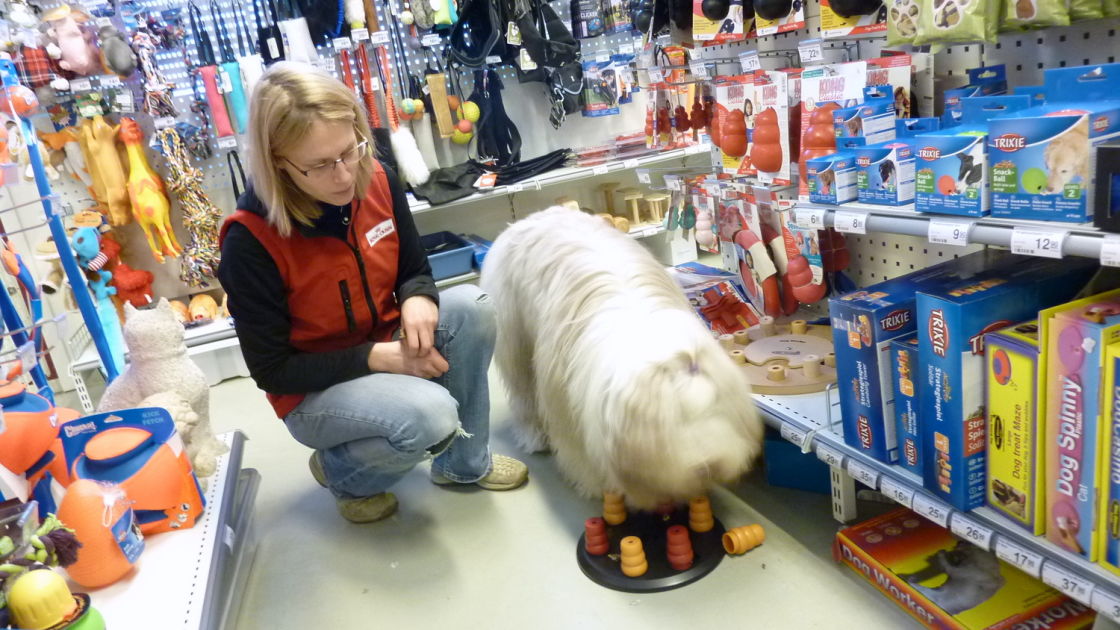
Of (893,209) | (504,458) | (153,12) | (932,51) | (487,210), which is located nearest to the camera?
(893,209)

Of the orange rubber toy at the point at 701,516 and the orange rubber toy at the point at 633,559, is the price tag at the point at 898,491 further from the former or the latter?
the orange rubber toy at the point at 633,559

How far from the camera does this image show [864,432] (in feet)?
5.65

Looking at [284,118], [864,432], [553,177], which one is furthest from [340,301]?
[553,177]

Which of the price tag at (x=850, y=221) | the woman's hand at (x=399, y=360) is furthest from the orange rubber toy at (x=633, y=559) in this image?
the price tag at (x=850, y=221)

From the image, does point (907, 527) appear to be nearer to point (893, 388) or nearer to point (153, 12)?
point (893, 388)

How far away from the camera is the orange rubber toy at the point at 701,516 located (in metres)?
1.99

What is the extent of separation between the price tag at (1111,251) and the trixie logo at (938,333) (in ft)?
1.03

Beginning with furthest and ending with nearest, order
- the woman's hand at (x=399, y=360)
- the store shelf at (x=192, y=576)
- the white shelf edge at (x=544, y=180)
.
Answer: the white shelf edge at (x=544, y=180), the woman's hand at (x=399, y=360), the store shelf at (x=192, y=576)

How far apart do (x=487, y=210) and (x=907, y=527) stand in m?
3.57

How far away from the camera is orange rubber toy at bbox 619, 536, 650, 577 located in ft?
6.12

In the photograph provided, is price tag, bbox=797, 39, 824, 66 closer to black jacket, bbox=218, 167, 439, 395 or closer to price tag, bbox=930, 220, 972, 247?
price tag, bbox=930, 220, 972, 247

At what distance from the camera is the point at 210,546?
1821 millimetres

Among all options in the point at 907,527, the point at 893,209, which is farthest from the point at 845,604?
the point at 893,209

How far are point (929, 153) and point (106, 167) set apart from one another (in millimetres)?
3794
